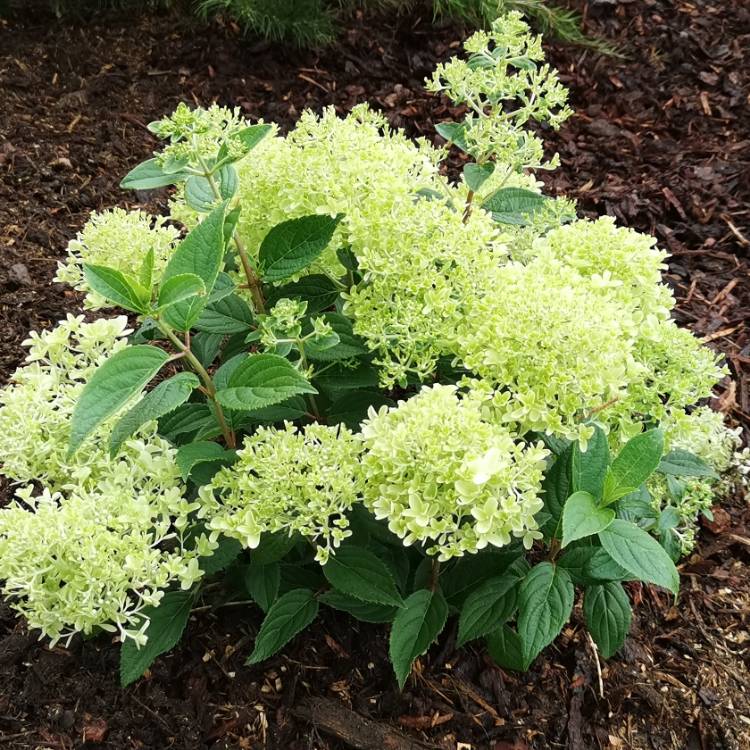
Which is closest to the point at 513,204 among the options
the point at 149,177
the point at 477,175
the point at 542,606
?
the point at 477,175

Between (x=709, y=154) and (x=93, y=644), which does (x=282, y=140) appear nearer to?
(x=93, y=644)

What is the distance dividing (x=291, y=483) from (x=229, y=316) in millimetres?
561

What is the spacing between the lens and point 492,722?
232cm

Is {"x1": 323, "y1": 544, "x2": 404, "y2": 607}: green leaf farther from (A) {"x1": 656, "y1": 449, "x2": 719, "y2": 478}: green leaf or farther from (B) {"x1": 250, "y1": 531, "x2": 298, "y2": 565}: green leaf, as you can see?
(A) {"x1": 656, "y1": 449, "x2": 719, "y2": 478}: green leaf

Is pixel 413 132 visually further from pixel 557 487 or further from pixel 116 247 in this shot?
pixel 557 487

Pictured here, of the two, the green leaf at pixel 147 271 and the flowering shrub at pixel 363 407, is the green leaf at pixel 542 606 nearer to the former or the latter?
the flowering shrub at pixel 363 407

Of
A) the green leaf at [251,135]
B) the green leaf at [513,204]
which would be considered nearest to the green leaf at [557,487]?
the green leaf at [513,204]

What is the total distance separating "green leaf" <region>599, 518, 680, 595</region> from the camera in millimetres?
1714

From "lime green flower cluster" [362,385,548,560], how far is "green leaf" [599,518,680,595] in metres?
0.20

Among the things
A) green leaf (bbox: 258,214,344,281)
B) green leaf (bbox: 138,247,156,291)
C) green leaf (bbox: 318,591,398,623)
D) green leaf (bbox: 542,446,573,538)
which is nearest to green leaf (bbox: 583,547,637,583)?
green leaf (bbox: 542,446,573,538)

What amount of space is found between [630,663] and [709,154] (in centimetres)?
307

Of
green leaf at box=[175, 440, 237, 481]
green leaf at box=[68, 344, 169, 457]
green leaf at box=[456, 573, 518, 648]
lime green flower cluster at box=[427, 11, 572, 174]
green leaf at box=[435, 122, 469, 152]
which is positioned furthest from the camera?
green leaf at box=[435, 122, 469, 152]

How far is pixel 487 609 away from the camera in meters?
2.05

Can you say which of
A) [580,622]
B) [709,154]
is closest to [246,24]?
[709,154]
